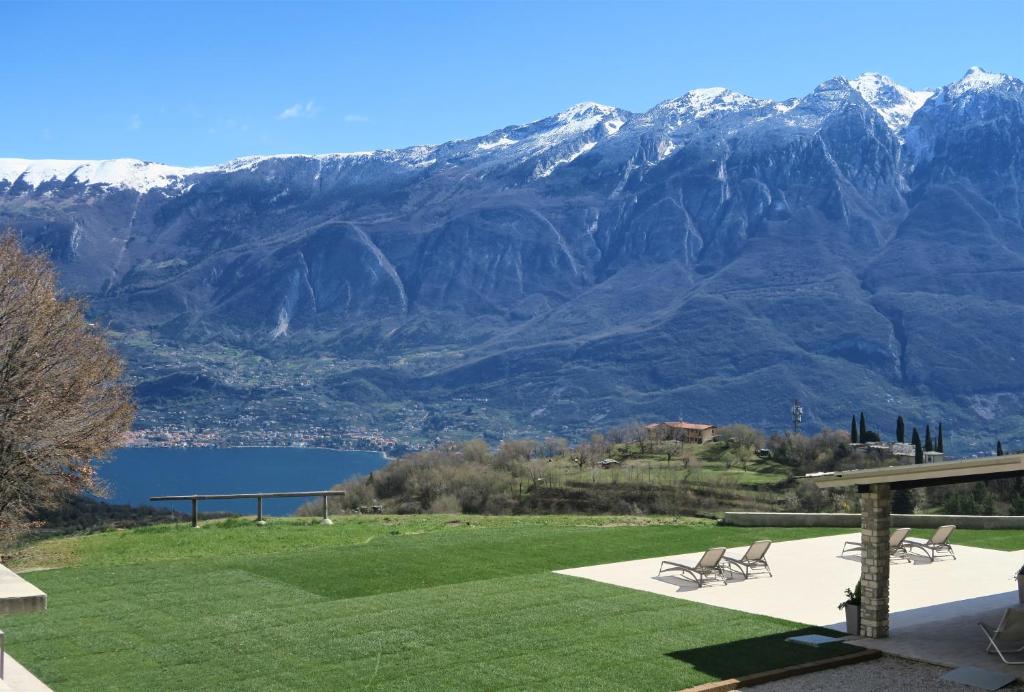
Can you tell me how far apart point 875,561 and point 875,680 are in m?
1.97

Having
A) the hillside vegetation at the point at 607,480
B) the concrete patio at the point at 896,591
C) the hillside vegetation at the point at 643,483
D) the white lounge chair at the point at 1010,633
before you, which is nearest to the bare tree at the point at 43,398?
the concrete patio at the point at 896,591

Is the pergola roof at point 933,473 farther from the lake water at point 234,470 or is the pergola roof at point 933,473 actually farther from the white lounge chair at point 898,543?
the lake water at point 234,470

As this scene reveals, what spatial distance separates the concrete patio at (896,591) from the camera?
13156 mm

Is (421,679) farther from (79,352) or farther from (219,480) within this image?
(219,480)

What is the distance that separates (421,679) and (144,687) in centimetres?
284

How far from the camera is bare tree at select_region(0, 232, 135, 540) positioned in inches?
795

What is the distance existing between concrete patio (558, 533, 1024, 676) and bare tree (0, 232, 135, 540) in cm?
966

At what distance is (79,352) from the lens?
70.9 feet

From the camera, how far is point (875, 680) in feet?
38.0

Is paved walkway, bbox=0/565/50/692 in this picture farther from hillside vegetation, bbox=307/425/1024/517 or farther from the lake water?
the lake water

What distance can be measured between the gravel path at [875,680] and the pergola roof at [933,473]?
2.05m

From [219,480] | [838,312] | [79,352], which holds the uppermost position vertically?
[838,312]

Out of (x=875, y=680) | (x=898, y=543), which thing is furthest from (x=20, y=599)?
(x=898, y=543)

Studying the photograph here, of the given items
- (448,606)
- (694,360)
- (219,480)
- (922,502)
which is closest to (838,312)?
(694,360)
